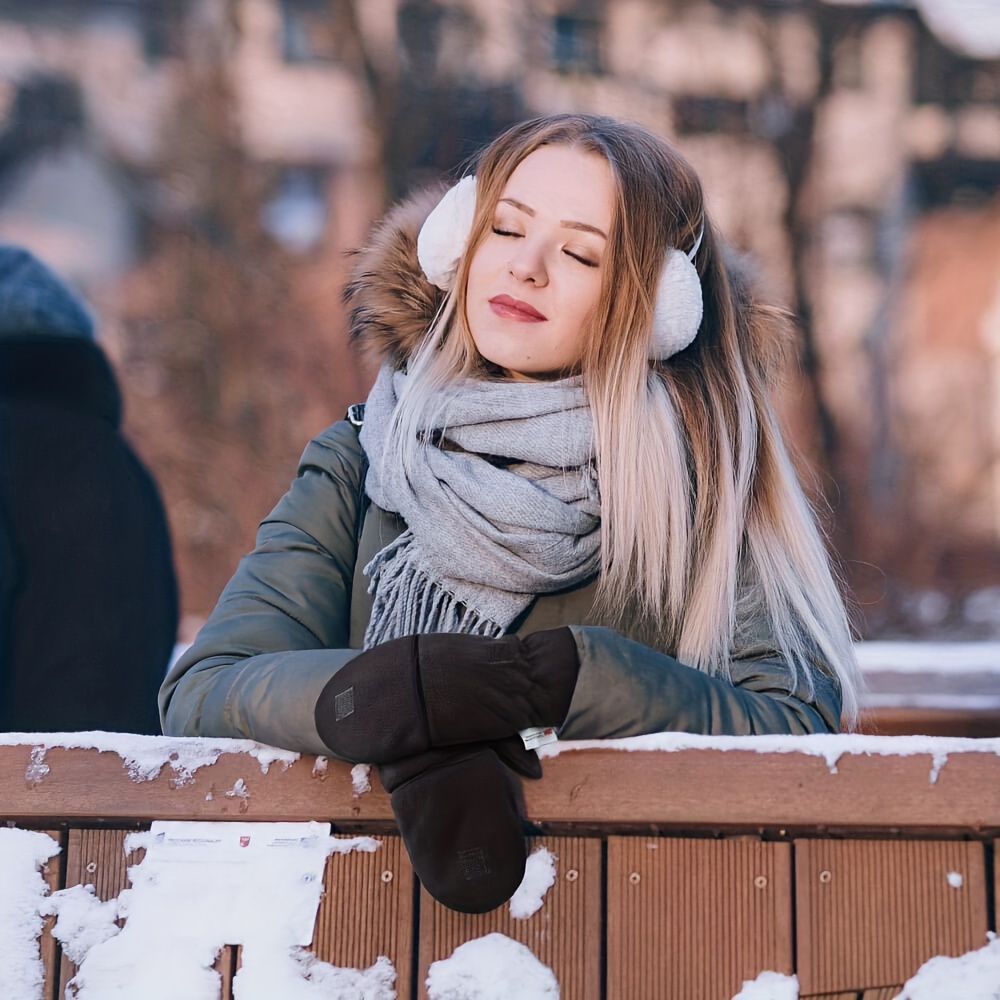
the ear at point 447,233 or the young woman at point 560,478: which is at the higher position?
the ear at point 447,233

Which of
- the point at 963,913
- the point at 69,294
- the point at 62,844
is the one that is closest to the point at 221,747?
the point at 62,844

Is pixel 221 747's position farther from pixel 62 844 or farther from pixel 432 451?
pixel 432 451

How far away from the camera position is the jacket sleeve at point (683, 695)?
50.7 inches

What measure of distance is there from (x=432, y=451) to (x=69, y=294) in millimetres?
1758

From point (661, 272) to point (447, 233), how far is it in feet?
0.98

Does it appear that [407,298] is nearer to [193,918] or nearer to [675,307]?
[675,307]

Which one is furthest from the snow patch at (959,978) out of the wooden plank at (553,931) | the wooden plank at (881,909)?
the wooden plank at (553,931)

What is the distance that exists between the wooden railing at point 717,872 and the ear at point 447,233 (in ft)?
2.79

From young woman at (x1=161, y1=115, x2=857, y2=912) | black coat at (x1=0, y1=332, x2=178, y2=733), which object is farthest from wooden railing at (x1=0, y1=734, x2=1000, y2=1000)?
black coat at (x1=0, y1=332, x2=178, y2=733)

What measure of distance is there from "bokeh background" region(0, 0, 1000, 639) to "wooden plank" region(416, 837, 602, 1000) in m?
2.12

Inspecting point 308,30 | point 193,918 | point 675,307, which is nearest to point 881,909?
point 193,918

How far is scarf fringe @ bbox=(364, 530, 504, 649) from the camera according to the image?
5.34ft

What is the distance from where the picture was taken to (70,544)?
2.56m

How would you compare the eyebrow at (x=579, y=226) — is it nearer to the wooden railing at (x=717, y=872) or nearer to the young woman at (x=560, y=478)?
the young woman at (x=560, y=478)
